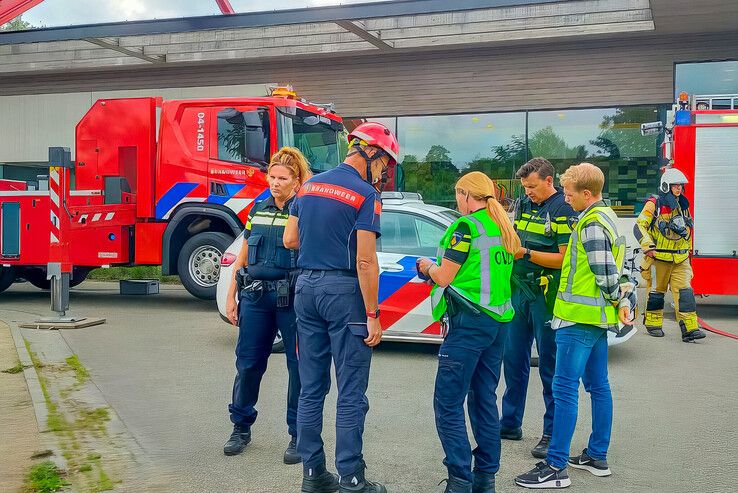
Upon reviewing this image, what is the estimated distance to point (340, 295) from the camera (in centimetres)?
412

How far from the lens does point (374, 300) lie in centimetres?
413

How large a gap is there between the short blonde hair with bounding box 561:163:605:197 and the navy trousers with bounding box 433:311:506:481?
102 centimetres

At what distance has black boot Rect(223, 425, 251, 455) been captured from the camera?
196 inches

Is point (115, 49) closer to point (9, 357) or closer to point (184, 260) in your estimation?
point (184, 260)

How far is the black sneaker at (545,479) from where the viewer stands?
14.5 feet

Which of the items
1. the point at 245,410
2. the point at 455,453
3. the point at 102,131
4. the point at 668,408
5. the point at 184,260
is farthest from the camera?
the point at 102,131

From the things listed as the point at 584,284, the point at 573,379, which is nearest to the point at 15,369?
the point at 573,379

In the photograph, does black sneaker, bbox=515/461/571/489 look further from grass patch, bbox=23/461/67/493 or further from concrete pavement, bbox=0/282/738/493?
grass patch, bbox=23/461/67/493

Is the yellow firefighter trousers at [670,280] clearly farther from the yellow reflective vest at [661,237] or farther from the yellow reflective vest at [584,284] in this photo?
the yellow reflective vest at [584,284]

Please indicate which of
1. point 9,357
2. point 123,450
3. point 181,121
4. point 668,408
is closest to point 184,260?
point 181,121

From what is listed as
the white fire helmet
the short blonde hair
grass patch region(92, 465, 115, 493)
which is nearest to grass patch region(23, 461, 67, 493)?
grass patch region(92, 465, 115, 493)

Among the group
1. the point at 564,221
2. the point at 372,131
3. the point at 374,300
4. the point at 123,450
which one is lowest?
the point at 123,450

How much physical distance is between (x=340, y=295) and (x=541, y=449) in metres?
1.83

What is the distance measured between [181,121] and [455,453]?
28.0 ft
